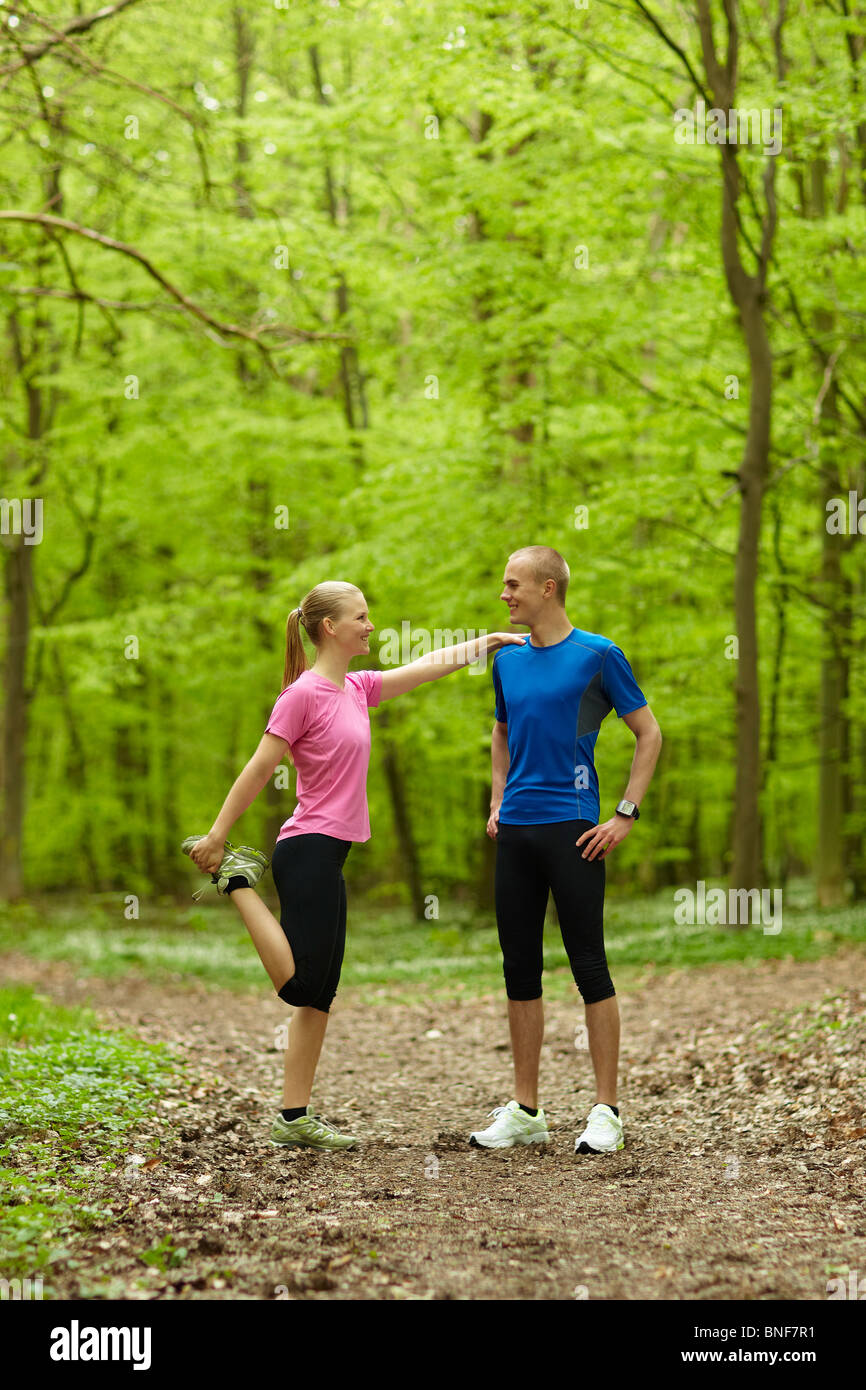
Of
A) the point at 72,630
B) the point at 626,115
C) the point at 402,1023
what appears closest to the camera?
the point at 402,1023

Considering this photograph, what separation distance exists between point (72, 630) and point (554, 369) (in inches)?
320

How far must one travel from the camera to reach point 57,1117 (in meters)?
4.70

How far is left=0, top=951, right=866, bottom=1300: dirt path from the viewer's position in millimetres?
3166

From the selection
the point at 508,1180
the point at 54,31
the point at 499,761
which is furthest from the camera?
the point at 54,31

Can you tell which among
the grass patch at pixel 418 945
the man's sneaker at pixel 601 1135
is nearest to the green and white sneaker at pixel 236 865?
the man's sneaker at pixel 601 1135

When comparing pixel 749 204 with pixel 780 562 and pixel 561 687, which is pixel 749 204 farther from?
pixel 561 687

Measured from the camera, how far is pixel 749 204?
12.8 m

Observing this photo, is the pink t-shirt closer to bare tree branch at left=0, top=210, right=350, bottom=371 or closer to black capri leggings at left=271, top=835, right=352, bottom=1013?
black capri leggings at left=271, top=835, right=352, bottom=1013

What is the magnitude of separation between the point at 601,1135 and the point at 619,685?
1781mm

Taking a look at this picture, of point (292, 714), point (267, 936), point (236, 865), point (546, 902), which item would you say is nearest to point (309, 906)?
point (267, 936)
